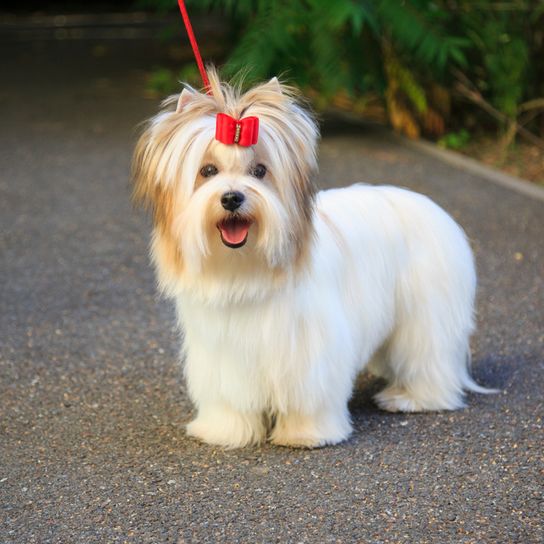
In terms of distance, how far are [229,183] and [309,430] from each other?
109 centimetres

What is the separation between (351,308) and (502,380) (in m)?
1.04

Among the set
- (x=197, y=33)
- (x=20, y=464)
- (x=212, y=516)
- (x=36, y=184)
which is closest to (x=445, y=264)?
(x=212, y=516)

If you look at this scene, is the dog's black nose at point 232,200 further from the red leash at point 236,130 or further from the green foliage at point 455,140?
the green foliage at point 455,140

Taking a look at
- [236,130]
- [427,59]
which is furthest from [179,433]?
[427,59]

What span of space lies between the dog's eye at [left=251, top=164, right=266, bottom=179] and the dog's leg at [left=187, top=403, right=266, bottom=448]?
96cm

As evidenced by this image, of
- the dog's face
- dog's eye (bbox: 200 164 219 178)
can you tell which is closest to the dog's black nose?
the dog's face

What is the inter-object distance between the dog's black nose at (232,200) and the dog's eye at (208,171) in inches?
7.1

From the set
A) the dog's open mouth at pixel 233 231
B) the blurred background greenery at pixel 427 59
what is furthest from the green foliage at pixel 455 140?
the dog's open mouth at pixel 233 231

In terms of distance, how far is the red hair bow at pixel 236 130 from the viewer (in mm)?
3629

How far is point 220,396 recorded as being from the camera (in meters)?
4.14

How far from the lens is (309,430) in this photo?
4.12m

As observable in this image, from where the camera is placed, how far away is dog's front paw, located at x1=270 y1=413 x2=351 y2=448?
4.12 meters

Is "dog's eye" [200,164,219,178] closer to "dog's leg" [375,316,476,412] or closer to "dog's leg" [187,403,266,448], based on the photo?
"dog's leg" [187,403,266,448]

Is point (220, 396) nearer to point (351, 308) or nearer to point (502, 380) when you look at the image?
point (351, 308)
